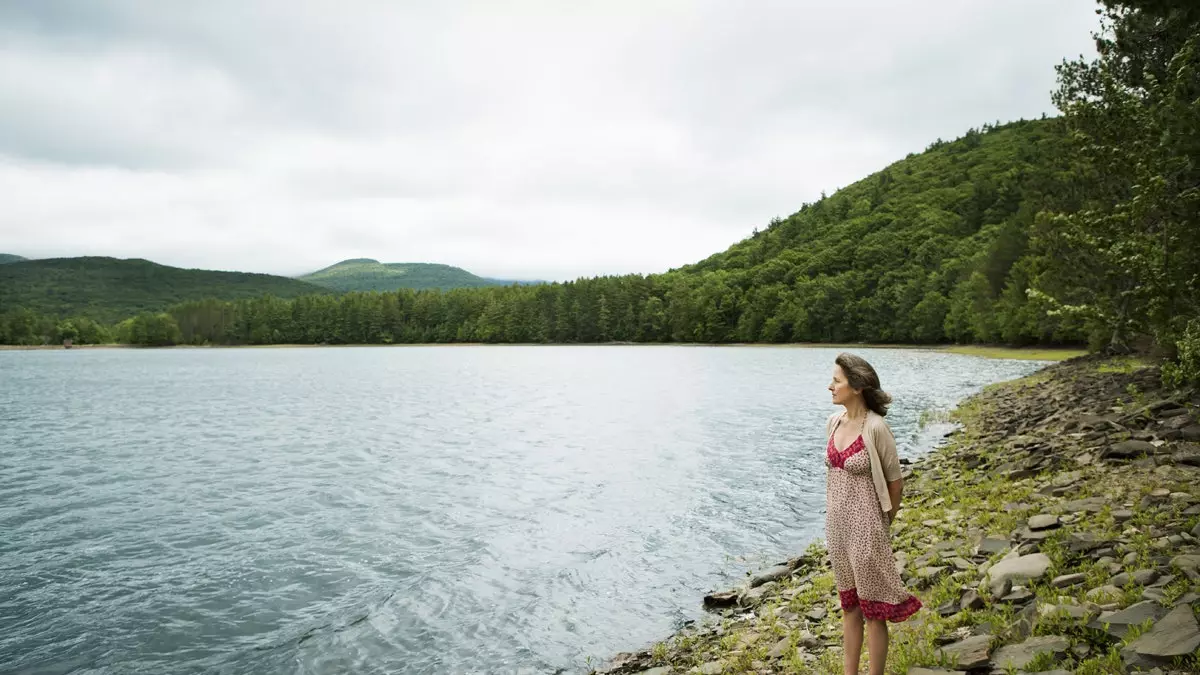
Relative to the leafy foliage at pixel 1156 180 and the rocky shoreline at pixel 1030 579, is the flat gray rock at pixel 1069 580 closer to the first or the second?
the rocky shoreline at pixel 1030 579

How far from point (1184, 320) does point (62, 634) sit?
2431 cm

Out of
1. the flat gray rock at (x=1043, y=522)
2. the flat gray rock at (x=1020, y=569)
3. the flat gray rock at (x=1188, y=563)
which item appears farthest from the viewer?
the flat gray rock at (x=1043, y=522)

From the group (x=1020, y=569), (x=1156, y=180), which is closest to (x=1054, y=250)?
(x=1156, y=180)

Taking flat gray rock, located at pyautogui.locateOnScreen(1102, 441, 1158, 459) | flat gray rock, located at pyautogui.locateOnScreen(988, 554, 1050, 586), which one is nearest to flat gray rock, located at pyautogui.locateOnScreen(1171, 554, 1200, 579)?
flat gray rock, located at pyautogui.locateOnScreen(988, 554, 1050, 586)

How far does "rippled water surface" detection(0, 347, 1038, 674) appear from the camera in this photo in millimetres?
11586

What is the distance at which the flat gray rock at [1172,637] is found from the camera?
6.02m

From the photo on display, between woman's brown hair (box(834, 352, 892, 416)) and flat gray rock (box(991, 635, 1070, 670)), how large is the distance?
271cm

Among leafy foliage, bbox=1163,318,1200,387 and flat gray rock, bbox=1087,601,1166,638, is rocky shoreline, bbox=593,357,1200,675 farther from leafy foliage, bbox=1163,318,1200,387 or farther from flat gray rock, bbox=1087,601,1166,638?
leafy foliage, bbox=1163,318,1200,387

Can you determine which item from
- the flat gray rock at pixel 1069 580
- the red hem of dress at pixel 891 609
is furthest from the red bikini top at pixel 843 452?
the flat gray rock at pixel 1069 580

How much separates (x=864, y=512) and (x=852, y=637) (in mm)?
1343

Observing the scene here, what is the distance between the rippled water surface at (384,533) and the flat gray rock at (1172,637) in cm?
682

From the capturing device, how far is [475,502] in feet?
70.4

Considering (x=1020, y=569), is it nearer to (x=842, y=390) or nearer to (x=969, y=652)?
(x=969, y=652)

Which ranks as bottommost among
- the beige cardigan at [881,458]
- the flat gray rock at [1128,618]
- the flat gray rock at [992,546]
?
the flat gray rock at [992,546]
